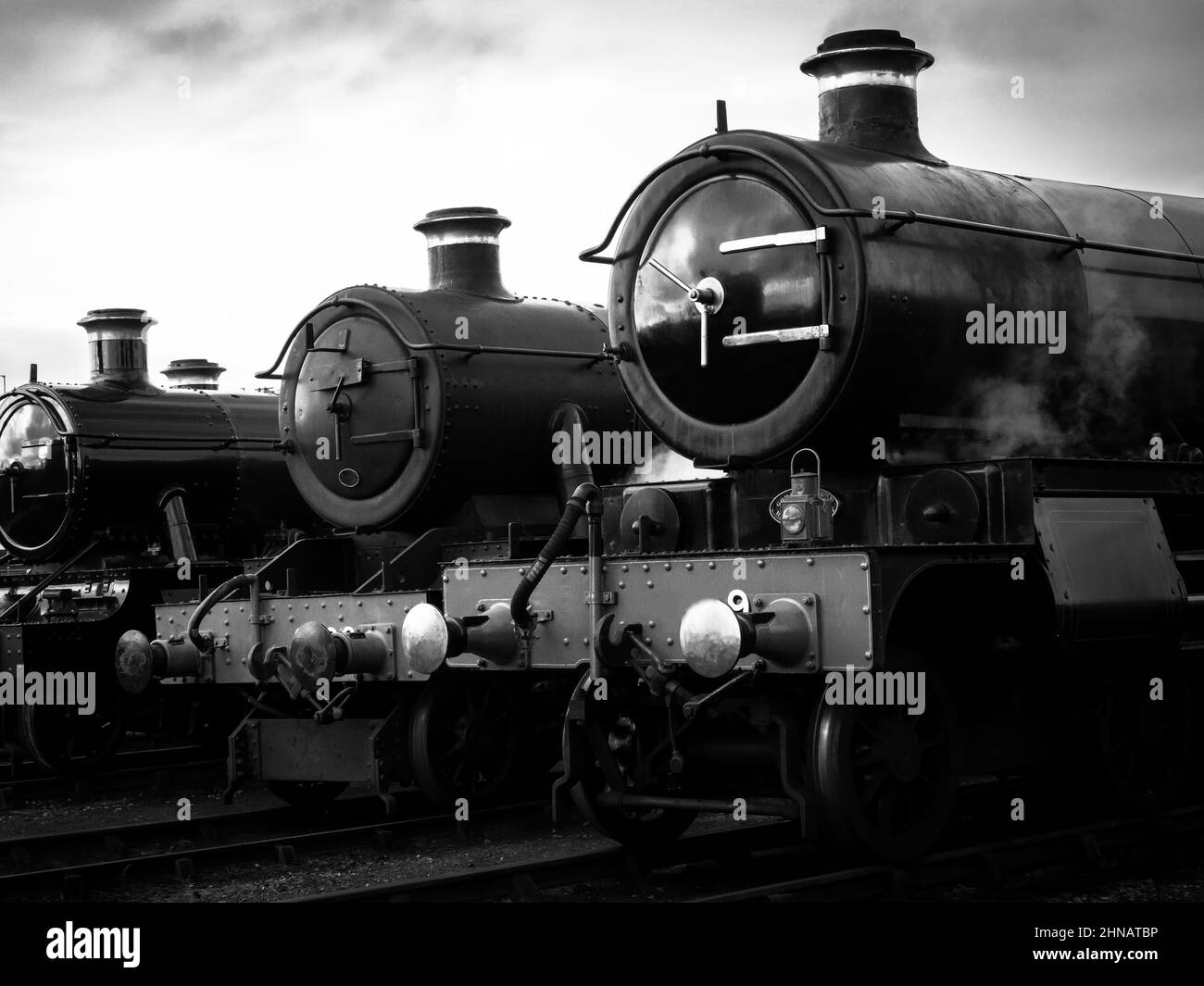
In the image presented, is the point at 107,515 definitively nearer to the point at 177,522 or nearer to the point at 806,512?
the point at 177,522

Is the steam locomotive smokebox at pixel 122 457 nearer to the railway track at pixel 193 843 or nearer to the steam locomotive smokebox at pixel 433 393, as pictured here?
the steam locomotive smokebox at pixel 433 393

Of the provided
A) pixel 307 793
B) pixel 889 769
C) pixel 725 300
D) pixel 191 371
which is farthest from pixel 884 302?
pixel 191 371

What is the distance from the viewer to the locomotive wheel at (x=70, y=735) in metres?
11.5

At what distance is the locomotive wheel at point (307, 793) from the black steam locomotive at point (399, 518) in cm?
1

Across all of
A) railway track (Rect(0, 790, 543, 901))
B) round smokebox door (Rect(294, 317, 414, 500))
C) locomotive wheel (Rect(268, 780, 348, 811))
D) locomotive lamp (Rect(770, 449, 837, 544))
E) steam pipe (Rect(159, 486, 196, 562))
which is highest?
round smokebox door (Rect(294, 317, 414, 500))

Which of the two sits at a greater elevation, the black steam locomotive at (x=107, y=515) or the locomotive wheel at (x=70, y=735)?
the black steam locomotive at (x=107, y=515)

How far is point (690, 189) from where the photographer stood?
7.19 m

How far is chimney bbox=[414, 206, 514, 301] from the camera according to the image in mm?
10391

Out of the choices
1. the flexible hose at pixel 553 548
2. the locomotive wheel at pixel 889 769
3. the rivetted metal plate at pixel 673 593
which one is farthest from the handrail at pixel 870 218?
the locomotive wheel at pixel 889 769

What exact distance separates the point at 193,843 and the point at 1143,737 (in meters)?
4.95

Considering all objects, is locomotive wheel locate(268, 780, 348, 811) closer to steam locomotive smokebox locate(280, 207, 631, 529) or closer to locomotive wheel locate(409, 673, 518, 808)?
locomotive wheel locate(409, 673, 518, 808)

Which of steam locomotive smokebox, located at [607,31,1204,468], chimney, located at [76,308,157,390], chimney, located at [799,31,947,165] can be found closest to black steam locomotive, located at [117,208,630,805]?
steam locomotive smokebox, located at [607,31,1204,468]

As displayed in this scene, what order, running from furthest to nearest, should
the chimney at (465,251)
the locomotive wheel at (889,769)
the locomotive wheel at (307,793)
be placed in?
the chimney at (465,251), the locomotive wheel at (307,793), the locomotive wheel at (889,769)

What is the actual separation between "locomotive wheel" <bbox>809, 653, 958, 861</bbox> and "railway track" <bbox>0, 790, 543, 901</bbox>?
277cm
